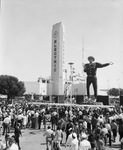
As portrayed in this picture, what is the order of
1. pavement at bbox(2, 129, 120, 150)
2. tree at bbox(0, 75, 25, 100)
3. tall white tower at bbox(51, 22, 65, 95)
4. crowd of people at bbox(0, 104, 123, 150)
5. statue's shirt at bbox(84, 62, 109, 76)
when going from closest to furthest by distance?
1. crowd of people at bbox(0, 104, 123, 150)
2. pavement at bbox(2, 129, 120, 150)
3. statue's shirt at bbox(84, 62, 109, 76)
4. tree at bbox(0, 75, 25, 100)
5. tall white tower at bbox(51, 22, 65, 95)

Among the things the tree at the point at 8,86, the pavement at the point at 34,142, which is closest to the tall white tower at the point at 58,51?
the tree at the point at 8,86

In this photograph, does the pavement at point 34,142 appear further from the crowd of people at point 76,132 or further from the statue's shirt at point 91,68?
the statue's shirt at point 91,68

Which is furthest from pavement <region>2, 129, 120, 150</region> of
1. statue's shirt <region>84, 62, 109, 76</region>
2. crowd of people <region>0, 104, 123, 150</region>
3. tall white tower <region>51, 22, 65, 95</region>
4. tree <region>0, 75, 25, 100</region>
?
tall white tower <region>51, 22, 65, 95</region>

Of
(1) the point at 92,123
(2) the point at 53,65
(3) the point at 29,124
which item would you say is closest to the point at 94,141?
(1) the point at 92,123

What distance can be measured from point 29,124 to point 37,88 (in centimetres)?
8789

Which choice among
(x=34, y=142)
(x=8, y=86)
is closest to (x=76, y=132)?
(x=34, y=142)

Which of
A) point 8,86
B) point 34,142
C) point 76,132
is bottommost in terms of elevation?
point 34,142

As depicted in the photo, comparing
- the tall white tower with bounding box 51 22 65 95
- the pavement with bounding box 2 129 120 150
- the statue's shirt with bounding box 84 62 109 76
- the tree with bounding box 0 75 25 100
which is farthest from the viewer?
the tall white tower with bounding box 51 22 65 95

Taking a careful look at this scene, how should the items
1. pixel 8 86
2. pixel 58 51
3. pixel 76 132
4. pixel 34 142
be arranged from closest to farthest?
pixel 76 132
pixel 34 142
pixel 8 86
pixel 58 51

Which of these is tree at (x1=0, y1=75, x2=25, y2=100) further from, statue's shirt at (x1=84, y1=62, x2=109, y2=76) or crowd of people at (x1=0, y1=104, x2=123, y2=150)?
crowd of people at (x1=0, y1=104, x2=123, y2=150)

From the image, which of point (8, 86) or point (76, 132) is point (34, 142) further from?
point (8, 86)

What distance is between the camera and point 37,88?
108 metres

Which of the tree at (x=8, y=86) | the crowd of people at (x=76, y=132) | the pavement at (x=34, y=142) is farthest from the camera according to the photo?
the tree at (x=8, y=86)

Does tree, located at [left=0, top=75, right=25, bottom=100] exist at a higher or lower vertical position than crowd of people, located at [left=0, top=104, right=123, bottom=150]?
higher
